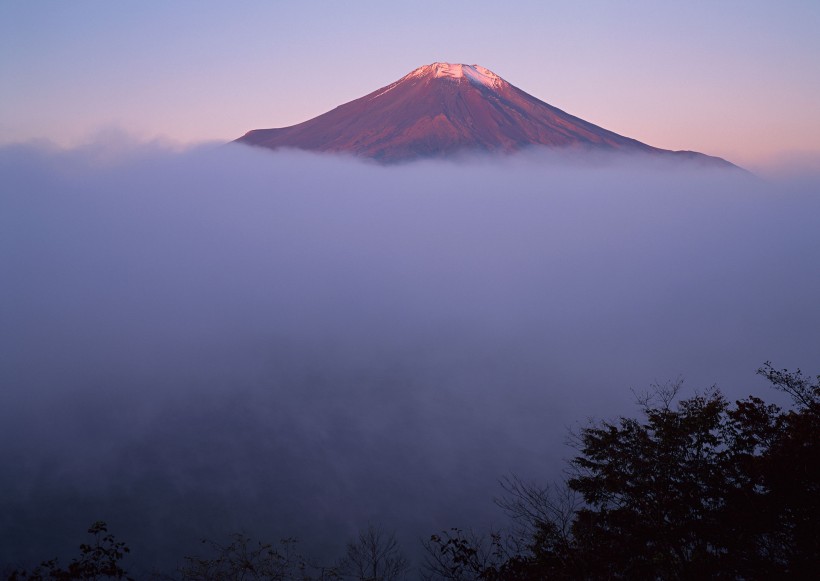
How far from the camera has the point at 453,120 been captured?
336 ft

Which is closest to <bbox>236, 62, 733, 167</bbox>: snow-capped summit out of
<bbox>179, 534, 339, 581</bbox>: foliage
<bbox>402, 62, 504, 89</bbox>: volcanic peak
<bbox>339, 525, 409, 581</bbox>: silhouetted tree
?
<bbox>402, 62, 504, 89</bbox>: volcanic peak

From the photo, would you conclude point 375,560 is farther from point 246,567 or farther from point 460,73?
point 460,73

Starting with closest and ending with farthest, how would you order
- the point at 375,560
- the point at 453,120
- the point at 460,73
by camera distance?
the point at 375,560 < the point at 453,120 < the point at 460,73

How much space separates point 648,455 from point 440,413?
59373 mm

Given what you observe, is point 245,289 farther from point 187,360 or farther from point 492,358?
point 492,358

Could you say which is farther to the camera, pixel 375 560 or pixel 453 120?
pixel 453 120

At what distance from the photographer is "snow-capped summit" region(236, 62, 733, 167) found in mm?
103188

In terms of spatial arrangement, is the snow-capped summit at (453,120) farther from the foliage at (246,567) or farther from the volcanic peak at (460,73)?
the foliage at (246,567)

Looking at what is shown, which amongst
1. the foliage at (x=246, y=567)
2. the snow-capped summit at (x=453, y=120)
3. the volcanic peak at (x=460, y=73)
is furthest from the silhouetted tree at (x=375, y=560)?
the volcanic peak at (x=460, y=73)

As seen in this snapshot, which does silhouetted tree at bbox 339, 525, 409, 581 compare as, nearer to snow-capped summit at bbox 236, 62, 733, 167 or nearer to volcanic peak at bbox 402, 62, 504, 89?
snow-capped summit at bbox 236, 62, 733, 167

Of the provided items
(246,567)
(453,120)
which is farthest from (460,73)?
(246,567)

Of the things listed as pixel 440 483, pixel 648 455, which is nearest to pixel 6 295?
pixel 440 483

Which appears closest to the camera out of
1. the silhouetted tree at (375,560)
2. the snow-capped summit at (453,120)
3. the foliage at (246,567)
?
the silhouetted tree at (375,560)

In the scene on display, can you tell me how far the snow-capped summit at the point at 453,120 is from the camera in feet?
339
